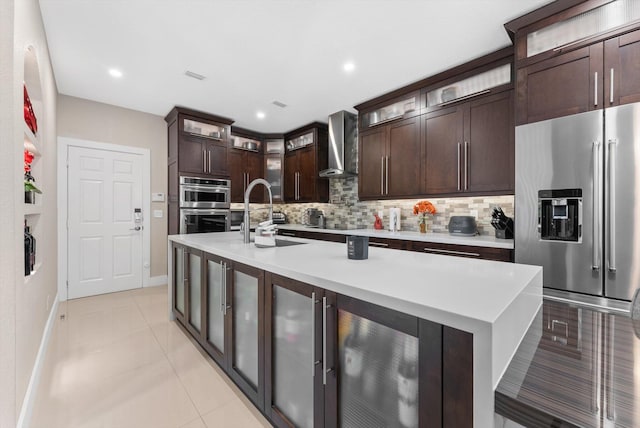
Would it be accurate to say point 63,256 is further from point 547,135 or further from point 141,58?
point 547,135

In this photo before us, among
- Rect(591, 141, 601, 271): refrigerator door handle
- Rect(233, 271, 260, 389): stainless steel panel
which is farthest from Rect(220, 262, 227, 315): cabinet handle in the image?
Rect(591, 141, 601, 271): refrigerator door handle

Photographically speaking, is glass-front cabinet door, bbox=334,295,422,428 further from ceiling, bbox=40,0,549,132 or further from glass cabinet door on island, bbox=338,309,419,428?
ceiling, bbox=40,0,549,132

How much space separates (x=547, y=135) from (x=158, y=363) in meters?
3.47

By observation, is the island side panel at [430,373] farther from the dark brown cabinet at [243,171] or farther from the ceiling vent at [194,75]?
the dark brown cabinet at [243,171]

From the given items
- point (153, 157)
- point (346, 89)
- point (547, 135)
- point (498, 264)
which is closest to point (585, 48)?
point (547, 135)

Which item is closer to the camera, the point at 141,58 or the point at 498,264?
the point at 498,264

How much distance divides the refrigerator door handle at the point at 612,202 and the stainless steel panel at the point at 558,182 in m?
0.06

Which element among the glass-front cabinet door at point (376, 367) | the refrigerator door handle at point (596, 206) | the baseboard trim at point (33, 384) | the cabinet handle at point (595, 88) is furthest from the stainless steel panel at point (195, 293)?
the cabinet handle at point (595, 88)

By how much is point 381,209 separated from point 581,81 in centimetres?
268

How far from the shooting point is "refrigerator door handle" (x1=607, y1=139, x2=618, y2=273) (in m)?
1.86

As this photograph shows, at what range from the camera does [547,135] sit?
7.02 feet

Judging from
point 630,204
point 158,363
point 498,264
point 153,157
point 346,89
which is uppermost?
point 346,89

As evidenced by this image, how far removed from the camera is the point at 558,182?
207cm

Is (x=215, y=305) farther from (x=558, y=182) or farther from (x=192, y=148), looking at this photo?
(x=192, y=148)
